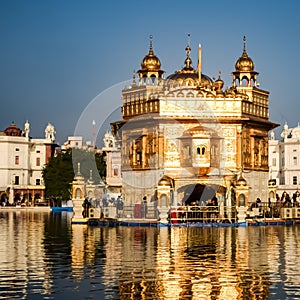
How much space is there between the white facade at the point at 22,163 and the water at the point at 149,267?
60.3 m

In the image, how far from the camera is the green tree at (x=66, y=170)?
72.0 meters

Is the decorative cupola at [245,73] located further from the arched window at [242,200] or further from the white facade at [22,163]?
the white facade at [22,163]

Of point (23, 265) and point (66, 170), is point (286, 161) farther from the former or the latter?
point (23, 265)

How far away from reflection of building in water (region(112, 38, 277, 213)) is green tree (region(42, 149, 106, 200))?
29.9m

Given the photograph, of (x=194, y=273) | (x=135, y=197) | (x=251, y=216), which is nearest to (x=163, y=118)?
(x=135, y=197)

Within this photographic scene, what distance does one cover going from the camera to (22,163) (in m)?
85.6

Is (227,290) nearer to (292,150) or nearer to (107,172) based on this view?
(107,172)

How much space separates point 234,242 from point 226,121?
1746 cm

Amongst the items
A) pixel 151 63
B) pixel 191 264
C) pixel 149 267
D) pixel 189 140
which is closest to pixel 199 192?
pixel 189 140

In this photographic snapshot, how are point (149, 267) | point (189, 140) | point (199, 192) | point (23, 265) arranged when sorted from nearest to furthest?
point (149, 267) < point (23, 265) < point (189, 140) < point (199, 192)

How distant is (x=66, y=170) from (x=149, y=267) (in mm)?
58510

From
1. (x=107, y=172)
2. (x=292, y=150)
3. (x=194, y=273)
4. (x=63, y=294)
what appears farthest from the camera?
(x=292, y=150)

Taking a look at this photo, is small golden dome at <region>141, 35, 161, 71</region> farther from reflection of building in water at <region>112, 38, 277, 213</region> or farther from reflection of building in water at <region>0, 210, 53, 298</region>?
reflection of building in water at <region>0, 210, 53, 298</region>

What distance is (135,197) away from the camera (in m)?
40.5
